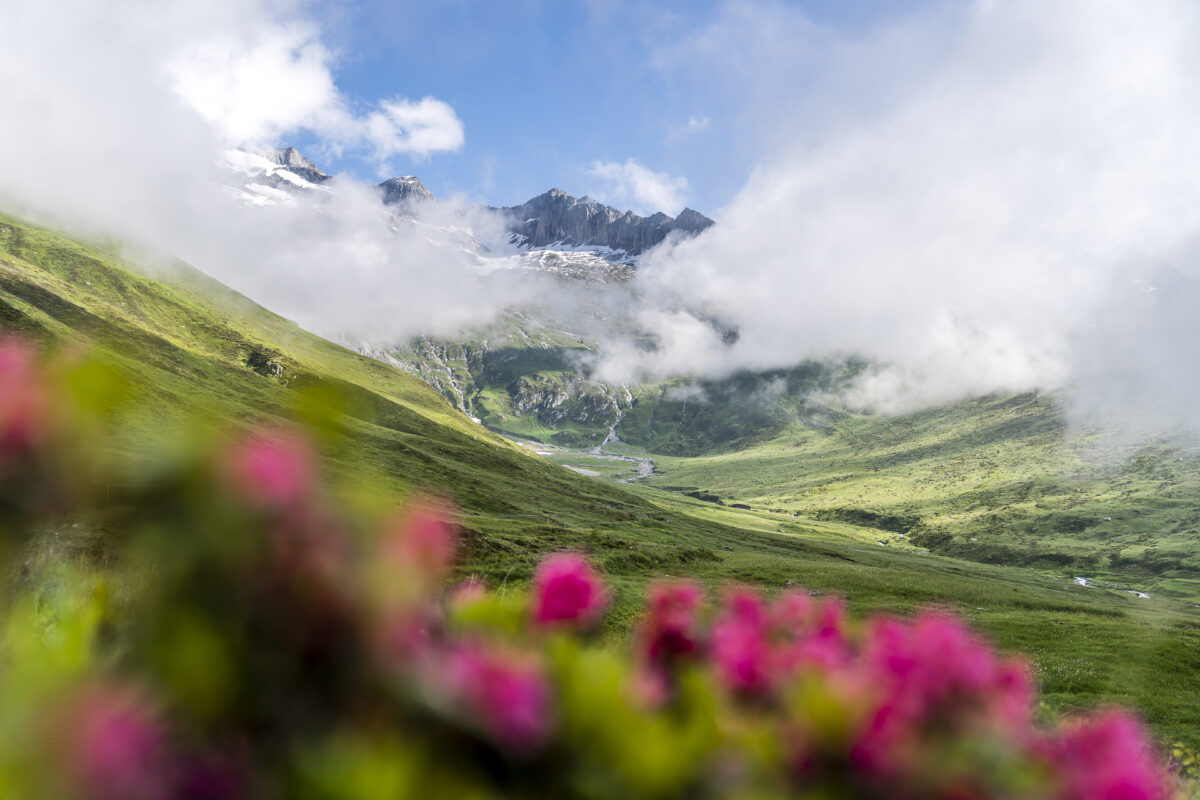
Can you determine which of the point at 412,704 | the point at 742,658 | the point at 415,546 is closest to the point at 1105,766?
the point at 742,658

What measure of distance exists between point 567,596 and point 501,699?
0.71 meters

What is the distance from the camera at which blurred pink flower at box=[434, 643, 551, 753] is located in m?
1.33

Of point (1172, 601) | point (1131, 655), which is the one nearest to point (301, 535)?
point (1131, 655)

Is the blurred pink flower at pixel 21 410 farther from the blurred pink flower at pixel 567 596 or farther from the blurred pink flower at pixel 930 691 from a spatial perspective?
the blurred pink flower at pixel 930 691

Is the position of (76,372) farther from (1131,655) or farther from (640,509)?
(640,509)

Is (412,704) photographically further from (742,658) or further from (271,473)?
(742,658)

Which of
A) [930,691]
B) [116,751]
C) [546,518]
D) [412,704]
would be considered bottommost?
[546,518]

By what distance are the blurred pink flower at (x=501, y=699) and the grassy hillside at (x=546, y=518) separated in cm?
45

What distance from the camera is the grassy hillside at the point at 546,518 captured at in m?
31.6

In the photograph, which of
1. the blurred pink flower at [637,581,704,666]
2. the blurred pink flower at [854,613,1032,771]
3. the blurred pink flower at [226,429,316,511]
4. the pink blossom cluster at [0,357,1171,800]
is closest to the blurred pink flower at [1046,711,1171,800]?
the pink blossom cluster at [0,357,1171,800]

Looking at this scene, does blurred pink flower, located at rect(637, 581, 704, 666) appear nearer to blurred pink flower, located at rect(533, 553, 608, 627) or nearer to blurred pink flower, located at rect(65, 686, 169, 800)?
blurred pink flower, located at rect(533, 553, 608, 627)

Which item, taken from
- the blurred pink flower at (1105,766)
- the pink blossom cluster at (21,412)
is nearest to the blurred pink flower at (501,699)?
the pink blossom cluster at (21,412)

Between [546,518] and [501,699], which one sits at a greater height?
[501,699]

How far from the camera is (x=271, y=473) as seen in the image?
1507 millimetres
